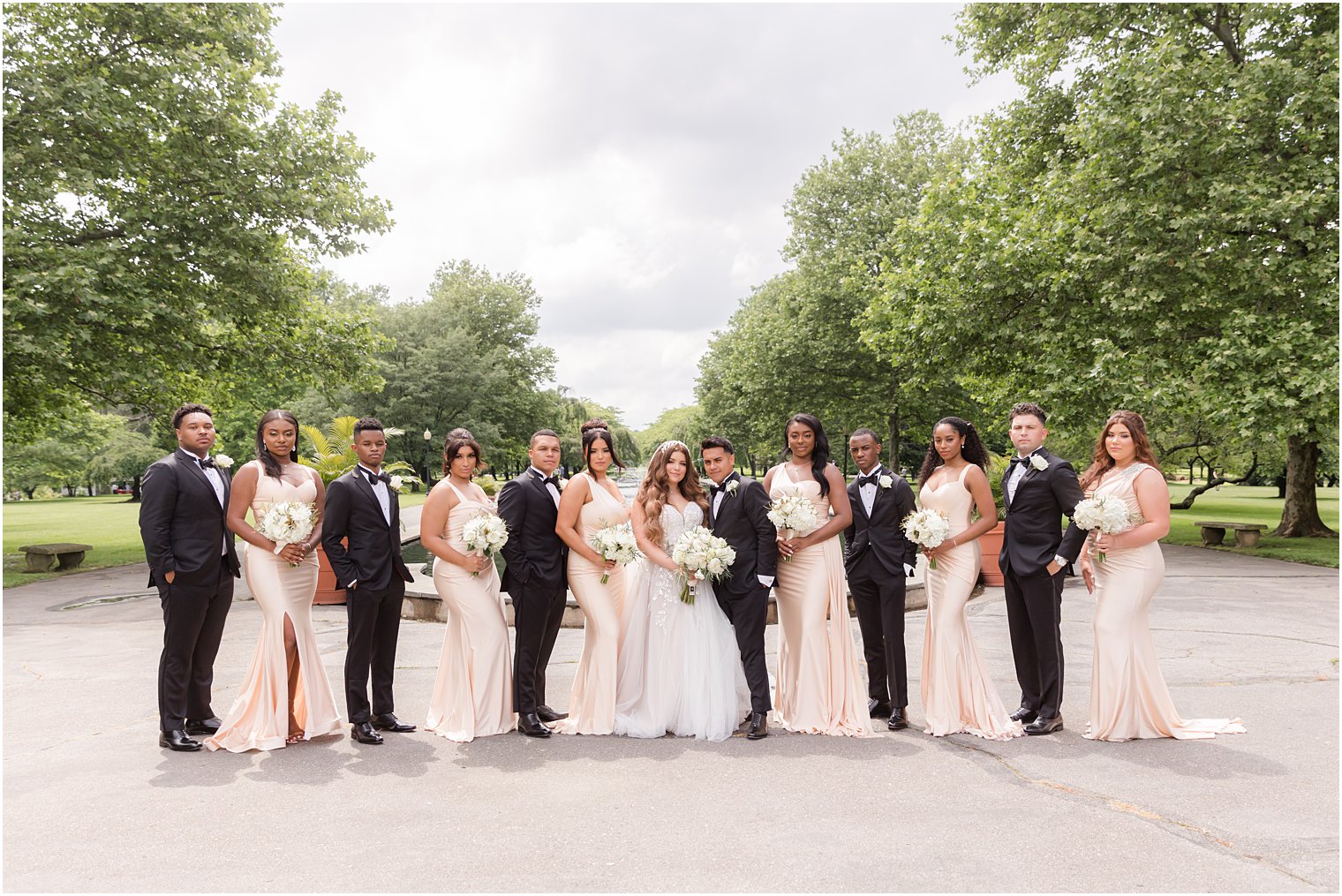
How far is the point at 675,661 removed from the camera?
6.41 m

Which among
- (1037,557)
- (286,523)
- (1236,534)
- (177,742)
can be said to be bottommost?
(1236,534)

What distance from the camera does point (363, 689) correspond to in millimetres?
6234

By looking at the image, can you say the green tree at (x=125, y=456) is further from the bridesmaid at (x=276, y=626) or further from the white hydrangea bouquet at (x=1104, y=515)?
the white hydrangea bouquet at (x=1104, y=515)

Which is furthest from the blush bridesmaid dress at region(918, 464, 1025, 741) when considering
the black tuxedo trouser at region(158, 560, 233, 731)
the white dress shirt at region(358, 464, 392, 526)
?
the black tuxedo trouser at region(158, 560, 233, 731)

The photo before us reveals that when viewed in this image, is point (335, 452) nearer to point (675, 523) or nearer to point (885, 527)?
point (675, 523)

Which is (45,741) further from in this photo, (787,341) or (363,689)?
(787,341)

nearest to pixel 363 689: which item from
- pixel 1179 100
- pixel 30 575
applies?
pixel 30 575

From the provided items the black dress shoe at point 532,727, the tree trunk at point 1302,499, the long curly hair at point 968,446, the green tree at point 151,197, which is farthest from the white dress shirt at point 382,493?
the tree trunk at point 1302,499

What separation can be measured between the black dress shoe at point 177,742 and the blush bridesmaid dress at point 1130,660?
6545 mm

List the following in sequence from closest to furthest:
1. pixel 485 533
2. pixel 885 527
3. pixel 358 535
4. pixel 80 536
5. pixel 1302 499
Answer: pixel 485 533, pixel 358 535, pixel 885 527, pixel 1302 499, pixel 80 536

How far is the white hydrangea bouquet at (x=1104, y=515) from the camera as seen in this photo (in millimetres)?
6027

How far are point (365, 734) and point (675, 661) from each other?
A: 7.69ft

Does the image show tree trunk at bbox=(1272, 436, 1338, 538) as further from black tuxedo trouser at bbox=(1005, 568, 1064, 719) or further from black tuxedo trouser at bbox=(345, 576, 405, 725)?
black tuxedo trouser at bbox=(345, 576, 405, 725)

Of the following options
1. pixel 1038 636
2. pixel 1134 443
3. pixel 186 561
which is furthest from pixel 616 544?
pixel 1134 443
